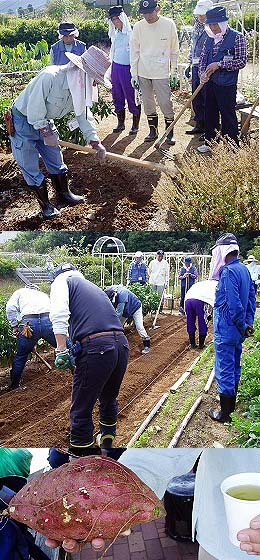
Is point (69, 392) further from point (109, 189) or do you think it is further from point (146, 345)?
point (109, 189)

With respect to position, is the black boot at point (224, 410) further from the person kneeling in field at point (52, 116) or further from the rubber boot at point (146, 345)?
the person kneeling in field at point (52, 116)

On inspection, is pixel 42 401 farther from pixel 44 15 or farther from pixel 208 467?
pixel 44 15

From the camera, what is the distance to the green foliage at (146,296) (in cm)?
254

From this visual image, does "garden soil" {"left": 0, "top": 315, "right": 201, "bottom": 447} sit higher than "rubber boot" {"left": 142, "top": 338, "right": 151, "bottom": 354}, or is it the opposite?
"rubber boot" {"left": 142, "top": 338, "right": 151, "bottom": 354}

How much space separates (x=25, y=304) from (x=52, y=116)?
0.68 metres

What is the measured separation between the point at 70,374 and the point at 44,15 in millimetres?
1254

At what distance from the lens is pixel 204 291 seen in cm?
251

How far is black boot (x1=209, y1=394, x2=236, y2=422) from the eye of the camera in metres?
2.53

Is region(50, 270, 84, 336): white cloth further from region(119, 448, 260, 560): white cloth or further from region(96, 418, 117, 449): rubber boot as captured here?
region(119, 448, 260, 560): white cloth

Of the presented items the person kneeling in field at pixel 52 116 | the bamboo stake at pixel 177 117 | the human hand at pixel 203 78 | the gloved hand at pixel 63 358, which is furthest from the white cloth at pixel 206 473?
the human hand at pixel 203 78

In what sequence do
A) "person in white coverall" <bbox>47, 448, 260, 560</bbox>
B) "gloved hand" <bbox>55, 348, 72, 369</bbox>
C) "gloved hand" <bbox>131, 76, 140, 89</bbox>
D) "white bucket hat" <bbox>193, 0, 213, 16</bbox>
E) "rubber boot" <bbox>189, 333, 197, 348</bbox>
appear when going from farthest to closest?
"person in white coverall" <bbox>47, 448, 260, 560</bbox> → "rubber boot" <bbox>189, 333, 197, 348</bbox> → "gloved hand" <bbox>55, 348, 72, 369</bbox> → "gloved hand" <bbox>131, 76, 140, 89</bbox> → "white bucket hat" <bbox>193, 0, 213, 16</bbox>

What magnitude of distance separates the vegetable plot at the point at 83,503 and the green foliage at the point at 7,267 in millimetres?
783

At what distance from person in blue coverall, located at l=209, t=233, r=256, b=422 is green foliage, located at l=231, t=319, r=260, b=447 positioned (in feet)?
Result: 0.16

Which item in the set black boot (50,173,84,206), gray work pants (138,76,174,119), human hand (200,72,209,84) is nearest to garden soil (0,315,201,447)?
black boot (50,173,84,206)
